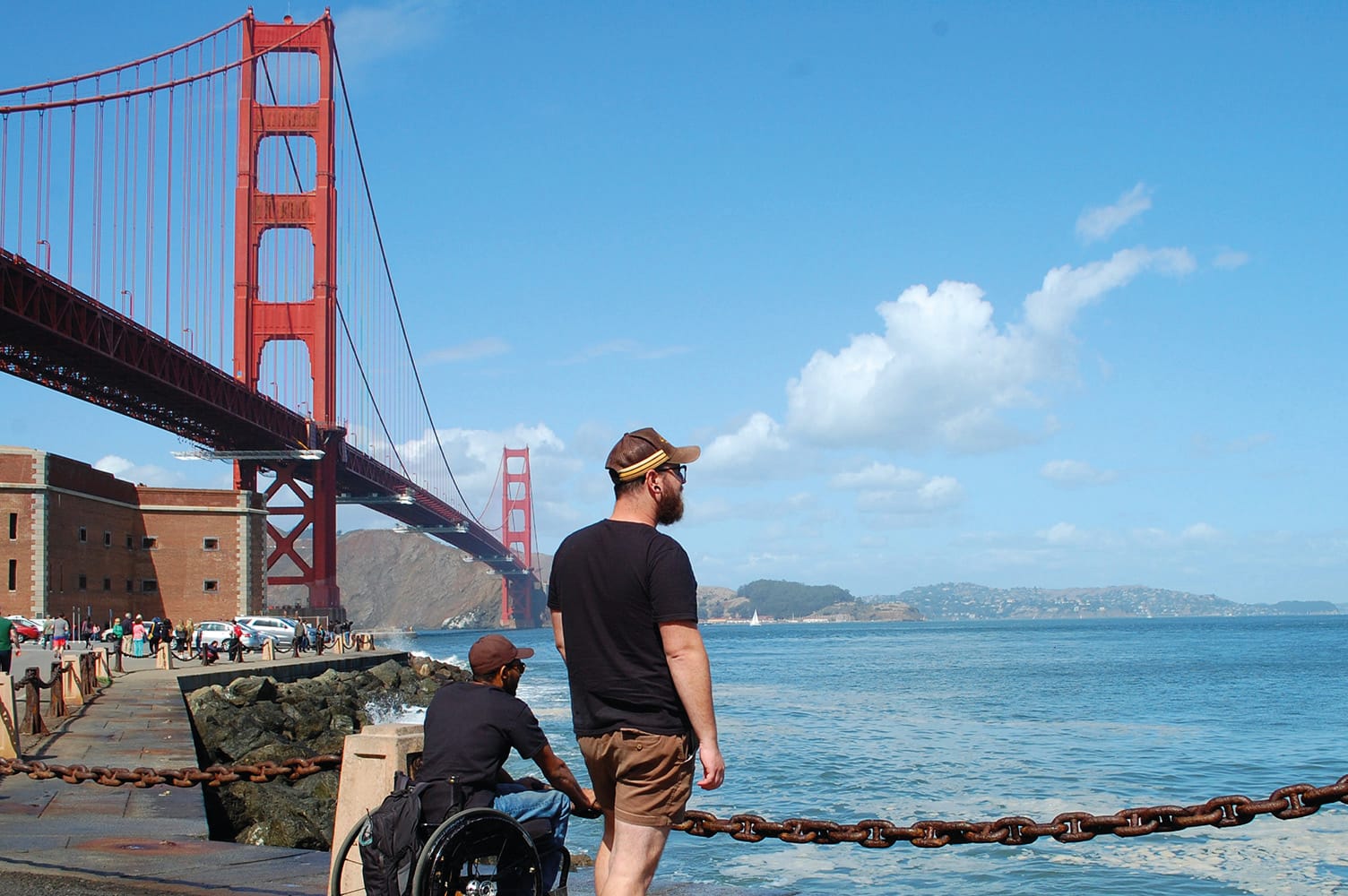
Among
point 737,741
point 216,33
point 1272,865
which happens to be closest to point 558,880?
point 1272,865

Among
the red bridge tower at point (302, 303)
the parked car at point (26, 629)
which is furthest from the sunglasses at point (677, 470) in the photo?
the red bridge tower at point (302, 303)

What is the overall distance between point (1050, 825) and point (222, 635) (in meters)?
32.7

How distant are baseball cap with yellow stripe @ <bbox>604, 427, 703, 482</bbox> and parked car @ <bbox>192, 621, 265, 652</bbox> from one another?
98.0 feet

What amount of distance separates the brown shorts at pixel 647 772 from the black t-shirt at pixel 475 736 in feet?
2.03

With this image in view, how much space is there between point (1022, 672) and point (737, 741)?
26.6 metres

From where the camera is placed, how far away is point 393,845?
143 inches

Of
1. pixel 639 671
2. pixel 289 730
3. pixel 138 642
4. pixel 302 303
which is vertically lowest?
pixel 289 730

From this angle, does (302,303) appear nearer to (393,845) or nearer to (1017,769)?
(1017,769)

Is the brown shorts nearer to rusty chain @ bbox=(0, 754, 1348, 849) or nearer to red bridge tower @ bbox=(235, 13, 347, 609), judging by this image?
rusty chain @ bbox=(0, 754, 1348, 849)

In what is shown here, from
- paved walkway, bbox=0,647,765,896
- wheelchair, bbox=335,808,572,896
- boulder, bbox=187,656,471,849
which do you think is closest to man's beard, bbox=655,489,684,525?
wheelchair, bbox=335,808,572,896

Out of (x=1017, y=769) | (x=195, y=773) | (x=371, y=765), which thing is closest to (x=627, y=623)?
(x=371, y=765)

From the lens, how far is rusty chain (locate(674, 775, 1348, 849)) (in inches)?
141

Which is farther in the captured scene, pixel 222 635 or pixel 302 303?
pixel 302 303

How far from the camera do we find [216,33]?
168 ft
